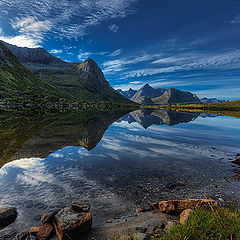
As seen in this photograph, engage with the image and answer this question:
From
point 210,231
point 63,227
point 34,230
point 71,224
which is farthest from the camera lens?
point 34,230

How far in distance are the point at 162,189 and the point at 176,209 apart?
117 inches

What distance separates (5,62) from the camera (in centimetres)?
19962

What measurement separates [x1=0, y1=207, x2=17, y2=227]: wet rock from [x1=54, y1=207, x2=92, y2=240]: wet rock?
116 inches

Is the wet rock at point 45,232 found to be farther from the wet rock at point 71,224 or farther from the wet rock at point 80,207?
the wet rock at point 80,207

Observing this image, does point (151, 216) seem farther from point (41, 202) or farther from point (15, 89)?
point (15, 89)

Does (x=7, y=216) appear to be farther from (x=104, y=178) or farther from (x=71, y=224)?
(x=104, y=178)

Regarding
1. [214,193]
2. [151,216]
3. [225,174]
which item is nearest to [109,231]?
[151,216]

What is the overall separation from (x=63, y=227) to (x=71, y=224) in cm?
34

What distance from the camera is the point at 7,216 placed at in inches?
294

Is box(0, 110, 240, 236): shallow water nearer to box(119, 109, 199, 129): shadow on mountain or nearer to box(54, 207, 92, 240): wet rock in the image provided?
box(54, 207, 92, 240): wet rock

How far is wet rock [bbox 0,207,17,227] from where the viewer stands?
724cm

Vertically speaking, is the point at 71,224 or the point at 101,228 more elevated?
the point at 71,224

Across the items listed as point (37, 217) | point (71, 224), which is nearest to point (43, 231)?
point (71, 224)

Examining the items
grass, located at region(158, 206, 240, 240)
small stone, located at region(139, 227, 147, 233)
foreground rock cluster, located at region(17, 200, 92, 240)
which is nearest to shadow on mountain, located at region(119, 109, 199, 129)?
small stone, located at region(139, 227, 147, 233)
